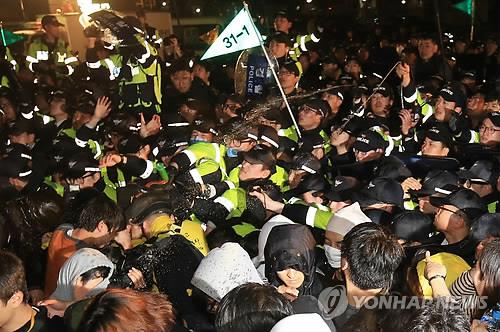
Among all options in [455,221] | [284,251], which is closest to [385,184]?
[455,221]

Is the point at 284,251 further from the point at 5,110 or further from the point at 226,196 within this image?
the point at 5,110

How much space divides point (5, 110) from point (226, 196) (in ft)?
14.5

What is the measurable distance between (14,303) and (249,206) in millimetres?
2140

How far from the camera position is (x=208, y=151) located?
201 inches

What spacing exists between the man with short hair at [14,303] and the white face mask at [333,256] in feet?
5.71

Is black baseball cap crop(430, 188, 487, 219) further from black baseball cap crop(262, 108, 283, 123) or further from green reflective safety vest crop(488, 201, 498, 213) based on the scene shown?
black baseball cap crop(262, 108, 283, 123)

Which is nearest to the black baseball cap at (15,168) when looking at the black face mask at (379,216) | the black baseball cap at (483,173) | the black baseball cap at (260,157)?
the black baseball cap at (260,157)

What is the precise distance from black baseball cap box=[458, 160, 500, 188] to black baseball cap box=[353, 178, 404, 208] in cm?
68

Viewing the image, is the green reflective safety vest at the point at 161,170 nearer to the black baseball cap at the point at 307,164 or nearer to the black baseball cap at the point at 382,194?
the black baseball cap at the point at 307,164

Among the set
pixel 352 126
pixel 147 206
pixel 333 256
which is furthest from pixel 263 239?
pixel 352 126

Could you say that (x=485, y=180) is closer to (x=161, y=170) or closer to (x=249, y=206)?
(x=249, y=206)

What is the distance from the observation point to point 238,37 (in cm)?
717

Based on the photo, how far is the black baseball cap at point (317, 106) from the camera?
6.10 meters

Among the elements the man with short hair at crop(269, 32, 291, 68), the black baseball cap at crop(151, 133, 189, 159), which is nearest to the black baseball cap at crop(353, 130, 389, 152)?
the black baseball cap at crop(151, 133, 189, 159)
